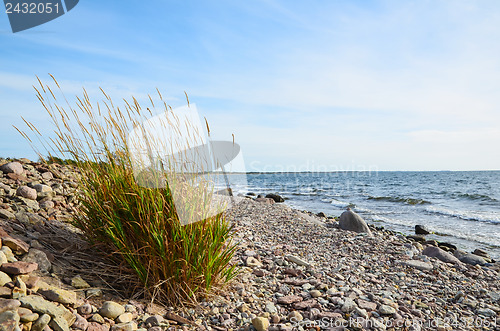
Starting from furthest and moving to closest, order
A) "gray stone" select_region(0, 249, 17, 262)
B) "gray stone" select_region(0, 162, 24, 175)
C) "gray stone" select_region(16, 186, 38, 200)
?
1. "gray stone" select_region(0, 162, 24, 175)
2. "gray stone" select_region(16, 186, 38, 200)
3. "gray stone" select_region(0, 249, 17, 262)

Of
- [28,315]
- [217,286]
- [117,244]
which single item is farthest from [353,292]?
[28,315]

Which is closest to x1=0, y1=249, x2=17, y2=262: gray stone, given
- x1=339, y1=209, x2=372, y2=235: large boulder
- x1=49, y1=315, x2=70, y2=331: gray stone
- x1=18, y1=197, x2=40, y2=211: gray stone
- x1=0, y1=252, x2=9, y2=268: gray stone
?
x1=0, y1=252, x2=9, y2=268: gray stone

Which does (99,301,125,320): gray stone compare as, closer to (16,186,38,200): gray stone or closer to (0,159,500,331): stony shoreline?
(0,159,500,331): stony shoreline

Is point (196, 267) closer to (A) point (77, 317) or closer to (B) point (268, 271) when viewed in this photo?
(A) point (77, 317)

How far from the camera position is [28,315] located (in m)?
2.41

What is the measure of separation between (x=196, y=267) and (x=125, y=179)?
3.93ft

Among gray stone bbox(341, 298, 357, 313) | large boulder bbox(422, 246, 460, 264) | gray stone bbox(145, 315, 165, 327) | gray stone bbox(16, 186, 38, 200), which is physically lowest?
large boulder bbox(422, 246, 460, 264)

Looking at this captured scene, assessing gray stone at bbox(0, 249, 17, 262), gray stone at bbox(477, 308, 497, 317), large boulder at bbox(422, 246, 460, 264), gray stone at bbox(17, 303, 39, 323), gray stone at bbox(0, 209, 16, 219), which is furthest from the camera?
large boulder at bbox(422, 246, 460, 264)

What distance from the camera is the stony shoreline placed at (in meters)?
2.78

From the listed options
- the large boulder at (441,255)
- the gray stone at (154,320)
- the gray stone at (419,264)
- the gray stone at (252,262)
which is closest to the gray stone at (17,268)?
the gray stone at (154,320)

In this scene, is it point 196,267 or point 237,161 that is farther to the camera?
point 237,161

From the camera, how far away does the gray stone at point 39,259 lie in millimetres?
3163

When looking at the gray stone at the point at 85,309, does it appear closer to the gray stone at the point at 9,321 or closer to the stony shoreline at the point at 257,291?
the stony shoreline at the point at 257,291

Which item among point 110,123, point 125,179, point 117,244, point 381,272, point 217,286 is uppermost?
point 110,123
